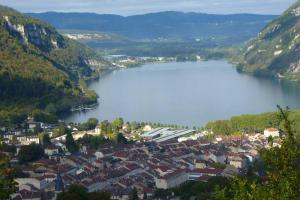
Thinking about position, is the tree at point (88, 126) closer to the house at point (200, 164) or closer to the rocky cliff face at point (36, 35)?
the house at point (200, 164)

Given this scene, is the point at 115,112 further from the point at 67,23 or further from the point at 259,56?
the point at 67,23

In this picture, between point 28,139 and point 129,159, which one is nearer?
point 129,159

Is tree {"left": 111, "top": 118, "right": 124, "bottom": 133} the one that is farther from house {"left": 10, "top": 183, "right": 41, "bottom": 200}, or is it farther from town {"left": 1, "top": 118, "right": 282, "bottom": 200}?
house {"left": 10, "top": 183, "right": 41, "bottom": 200}

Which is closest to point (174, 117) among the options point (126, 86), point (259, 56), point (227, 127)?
point (227, 127)

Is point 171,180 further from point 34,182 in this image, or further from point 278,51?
point 278,51

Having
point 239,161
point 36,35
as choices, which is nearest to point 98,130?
point 239,161

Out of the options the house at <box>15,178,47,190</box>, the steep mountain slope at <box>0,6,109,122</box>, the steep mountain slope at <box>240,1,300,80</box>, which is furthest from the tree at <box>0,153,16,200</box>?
the steep mountain slope at <box>240,1,300,80</box>

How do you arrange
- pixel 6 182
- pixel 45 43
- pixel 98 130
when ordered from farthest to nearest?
pixel 45 43, pixel 98 130, pixel 6 182
